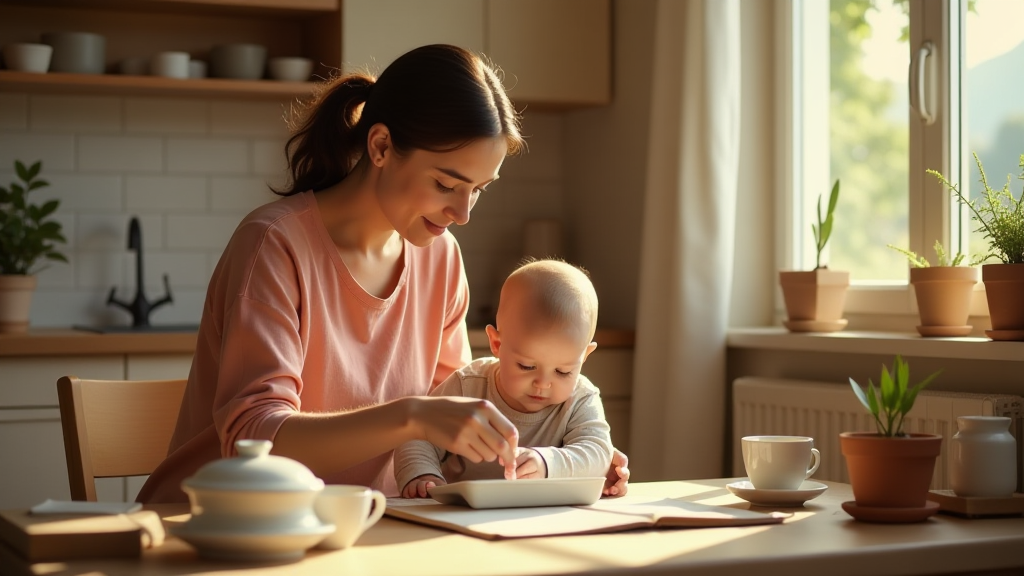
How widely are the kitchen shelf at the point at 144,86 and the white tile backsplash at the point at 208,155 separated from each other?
156mm

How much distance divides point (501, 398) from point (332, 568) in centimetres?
68

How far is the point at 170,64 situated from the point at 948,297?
2232 mm

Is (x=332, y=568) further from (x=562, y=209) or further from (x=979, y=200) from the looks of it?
(x=562, y=209)

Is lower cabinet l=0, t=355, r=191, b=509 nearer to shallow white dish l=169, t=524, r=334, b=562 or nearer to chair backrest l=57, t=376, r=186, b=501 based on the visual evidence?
chair backrest l=57, t=376, r=186, b=501

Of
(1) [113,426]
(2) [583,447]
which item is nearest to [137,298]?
(1) [113,426]

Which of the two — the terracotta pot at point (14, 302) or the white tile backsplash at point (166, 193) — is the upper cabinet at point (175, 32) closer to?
the white tile backsplash at point (166, 193)

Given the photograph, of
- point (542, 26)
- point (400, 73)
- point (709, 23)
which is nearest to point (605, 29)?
point (542, 26)

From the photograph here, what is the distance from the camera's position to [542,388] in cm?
177

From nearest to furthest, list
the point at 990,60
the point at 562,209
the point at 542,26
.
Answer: the point at 990,60, the point at 542,26, the point at 562,209

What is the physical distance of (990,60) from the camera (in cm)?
271

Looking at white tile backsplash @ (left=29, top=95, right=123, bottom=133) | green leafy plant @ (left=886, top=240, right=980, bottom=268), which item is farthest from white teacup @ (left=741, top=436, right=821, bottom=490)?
white tile backsplash @ (left=29, top=95, right=123, bottom=133)

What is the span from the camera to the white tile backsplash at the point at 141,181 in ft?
12.1

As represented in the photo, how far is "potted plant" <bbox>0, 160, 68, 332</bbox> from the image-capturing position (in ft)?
11.1

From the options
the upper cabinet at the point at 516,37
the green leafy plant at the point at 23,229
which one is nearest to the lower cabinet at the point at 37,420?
the green leafy plant at the point at 23,229
